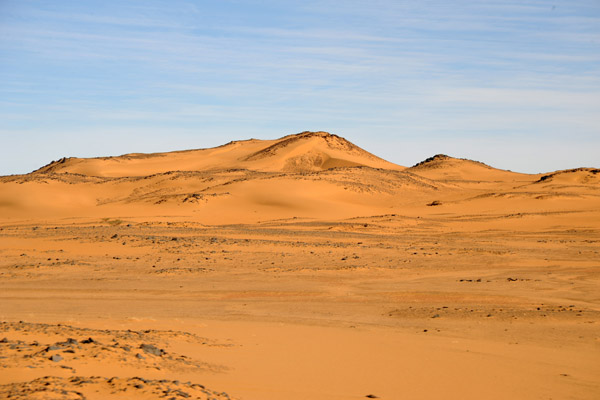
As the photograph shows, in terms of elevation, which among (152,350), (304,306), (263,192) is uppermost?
(263,192)

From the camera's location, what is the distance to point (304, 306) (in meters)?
13.3

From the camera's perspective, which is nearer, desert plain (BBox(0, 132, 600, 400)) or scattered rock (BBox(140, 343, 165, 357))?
desert plain (BBox(0, 132, 600, 400))

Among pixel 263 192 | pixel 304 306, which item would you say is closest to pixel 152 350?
pixel 304 306

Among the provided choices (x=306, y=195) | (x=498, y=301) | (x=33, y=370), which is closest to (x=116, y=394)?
(x=33, y=370)

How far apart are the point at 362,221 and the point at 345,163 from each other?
3457cm

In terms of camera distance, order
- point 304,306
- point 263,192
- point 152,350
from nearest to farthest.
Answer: point 152,350, point 304,306, point 263,192

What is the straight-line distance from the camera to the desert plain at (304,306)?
7.42 m

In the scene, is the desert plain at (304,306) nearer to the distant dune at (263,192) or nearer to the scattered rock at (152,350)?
the scattered rock at (152,350)

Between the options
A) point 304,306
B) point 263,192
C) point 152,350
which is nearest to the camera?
point 152,350

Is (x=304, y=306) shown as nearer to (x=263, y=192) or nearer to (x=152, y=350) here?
(x=152, y=350)

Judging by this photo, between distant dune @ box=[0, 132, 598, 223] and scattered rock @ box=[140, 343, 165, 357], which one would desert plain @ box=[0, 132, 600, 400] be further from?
distant dune @ box=[0, 132, 598, 223]

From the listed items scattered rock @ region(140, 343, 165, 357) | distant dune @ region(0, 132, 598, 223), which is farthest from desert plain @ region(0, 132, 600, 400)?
distant dune @ region(0, 132, 598, 223)

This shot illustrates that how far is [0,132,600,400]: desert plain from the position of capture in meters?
7.42

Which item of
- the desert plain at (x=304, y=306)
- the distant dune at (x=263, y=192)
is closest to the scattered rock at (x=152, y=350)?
the desert plain at (x=304, y=306)
